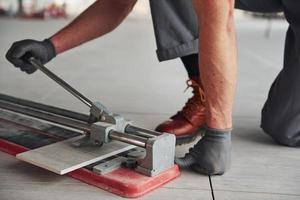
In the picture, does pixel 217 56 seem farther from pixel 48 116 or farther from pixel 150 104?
pixel 150 104

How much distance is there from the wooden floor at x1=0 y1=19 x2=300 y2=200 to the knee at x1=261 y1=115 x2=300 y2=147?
2 cm

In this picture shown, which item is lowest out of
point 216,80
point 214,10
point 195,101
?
point 195,101

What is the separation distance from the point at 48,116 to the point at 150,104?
0.70 meters

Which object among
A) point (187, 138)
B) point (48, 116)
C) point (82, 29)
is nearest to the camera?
point (48, 116)

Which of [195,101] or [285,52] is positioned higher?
[285,52]

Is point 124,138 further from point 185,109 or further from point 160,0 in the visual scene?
point 160,0

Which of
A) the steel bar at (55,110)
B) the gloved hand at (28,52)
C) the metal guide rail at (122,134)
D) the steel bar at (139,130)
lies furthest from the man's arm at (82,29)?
the steel bar at (139,130)

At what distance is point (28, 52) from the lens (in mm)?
1271

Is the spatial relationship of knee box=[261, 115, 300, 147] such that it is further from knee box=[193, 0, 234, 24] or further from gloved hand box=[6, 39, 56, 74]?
gloved hand box=[6, 39, 56, 74]

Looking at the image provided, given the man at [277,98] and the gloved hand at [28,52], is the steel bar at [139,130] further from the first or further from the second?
the gloved hand at [28,52]

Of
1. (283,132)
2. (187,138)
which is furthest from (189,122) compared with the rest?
(283,132)

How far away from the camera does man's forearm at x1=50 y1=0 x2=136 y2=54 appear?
1362 mm

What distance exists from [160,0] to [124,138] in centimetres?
56

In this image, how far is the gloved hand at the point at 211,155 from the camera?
98cm
